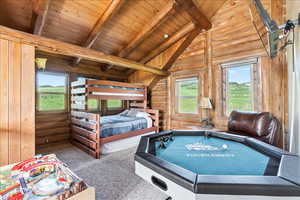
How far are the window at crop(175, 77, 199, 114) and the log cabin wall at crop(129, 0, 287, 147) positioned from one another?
0.78ft

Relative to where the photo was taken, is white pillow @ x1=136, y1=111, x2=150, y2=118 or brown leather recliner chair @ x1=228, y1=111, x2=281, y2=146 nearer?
brown leather recliner chair @ x1=228, y1=111, x2=281, y2=146

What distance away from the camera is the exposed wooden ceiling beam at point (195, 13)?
108 inches

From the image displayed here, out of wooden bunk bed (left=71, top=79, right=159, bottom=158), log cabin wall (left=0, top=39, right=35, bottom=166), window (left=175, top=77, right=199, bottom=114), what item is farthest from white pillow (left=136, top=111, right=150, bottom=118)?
log cabin wall (left=0, top=39, right=35, bottom=166)

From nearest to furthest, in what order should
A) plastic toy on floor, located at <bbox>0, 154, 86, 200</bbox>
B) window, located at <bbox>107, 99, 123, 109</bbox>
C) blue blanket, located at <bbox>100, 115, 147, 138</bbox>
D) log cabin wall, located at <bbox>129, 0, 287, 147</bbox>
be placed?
plastic toy on floor, located at <bbox>0, 154, 86, 200</bbox> < log cabin wall, located at <bbox>129, 0, 287, 147</bbox> < blue blanket, located at <bbox>100, 115, 147, 138</bbox> < window, located at <bbox>107, 99, 123, 109</bbox>

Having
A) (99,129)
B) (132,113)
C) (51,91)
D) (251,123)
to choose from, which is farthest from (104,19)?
(251,123)

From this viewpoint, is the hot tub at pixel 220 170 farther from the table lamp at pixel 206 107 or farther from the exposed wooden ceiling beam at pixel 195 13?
the exposed wooden ceiling beam at pixel 195 13

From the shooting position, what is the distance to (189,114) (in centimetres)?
417

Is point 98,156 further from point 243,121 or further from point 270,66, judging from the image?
point 270,66

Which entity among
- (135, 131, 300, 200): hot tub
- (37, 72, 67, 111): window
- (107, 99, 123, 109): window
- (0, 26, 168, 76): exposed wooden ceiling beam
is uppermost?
(0, 26, 168, 76): exposed wooden ceiling beam

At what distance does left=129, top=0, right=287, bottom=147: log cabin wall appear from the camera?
270 centimetres

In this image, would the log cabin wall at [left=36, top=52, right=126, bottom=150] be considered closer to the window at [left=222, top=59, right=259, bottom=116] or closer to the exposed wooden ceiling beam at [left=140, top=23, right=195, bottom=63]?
the exposed wooden ceiling beam at [left=140, top=23, right=195, bottom=63]

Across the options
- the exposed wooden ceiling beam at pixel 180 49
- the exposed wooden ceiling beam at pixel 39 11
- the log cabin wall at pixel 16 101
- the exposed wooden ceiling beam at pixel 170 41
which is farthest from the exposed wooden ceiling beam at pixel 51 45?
the exposed wooden ceiling beam at pixel 180 49

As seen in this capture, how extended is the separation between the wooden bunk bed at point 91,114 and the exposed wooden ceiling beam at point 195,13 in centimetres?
250

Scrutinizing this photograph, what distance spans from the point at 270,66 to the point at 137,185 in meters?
3.53
